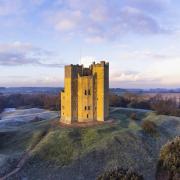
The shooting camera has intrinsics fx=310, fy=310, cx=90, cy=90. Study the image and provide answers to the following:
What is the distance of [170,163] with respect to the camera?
16.0 m

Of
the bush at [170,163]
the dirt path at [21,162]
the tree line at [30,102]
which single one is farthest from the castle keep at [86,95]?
the tree line at [30,102]

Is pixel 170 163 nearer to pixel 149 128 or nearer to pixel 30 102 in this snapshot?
pixel 149 128

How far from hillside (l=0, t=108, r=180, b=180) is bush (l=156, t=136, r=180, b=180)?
19736mm

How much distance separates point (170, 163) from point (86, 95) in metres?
39.9

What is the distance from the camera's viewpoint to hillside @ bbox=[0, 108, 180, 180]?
39812 millimetres

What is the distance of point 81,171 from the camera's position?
39562 mm

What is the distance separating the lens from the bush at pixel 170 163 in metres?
15.5

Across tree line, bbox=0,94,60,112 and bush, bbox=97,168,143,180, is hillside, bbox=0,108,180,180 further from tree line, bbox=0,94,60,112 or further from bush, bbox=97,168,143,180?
tree line, bbox=0,94,60,112

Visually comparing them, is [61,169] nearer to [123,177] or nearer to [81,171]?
[81,171]

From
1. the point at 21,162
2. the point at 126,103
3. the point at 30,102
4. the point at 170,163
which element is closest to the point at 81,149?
the point at 21,162

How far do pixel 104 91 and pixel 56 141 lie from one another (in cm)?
1395

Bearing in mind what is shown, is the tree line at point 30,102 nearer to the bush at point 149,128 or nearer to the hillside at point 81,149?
the hillside at point 81,149

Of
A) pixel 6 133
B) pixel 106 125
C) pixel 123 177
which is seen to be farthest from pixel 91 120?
pixel 123 177

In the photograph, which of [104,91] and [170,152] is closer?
[170,152]
